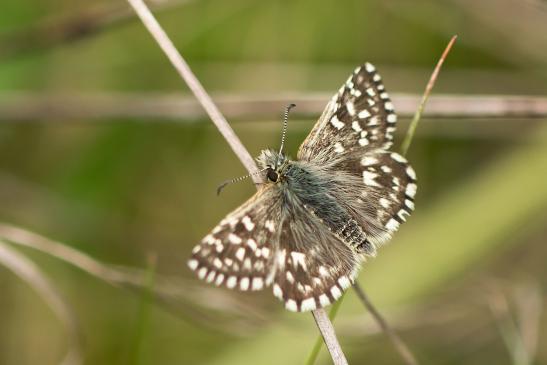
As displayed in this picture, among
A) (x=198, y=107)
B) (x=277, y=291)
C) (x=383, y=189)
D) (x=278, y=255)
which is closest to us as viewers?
(x=277, y=291)

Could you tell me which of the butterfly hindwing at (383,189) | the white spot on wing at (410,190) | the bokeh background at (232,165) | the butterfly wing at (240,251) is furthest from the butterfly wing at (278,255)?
the bokeh background at (232,165)

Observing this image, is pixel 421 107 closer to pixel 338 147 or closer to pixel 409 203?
pixel 409 203

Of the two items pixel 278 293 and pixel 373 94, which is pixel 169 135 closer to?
pixel 373 94

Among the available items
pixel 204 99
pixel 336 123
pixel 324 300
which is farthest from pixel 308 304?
pixel 336 123

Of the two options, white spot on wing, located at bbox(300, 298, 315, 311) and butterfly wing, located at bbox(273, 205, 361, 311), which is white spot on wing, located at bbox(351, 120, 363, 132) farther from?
white spot on wing, located at bbox(300, 298, 315, 311)

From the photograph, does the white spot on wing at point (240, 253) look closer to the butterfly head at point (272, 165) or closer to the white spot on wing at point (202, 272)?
the white spot on wing at point (202, 272)

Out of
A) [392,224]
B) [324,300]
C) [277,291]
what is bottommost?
[324,300]

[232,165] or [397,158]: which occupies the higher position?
[232,165]
